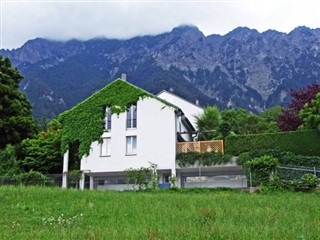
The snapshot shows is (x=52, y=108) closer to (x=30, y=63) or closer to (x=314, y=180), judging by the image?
(x=30, y=63)

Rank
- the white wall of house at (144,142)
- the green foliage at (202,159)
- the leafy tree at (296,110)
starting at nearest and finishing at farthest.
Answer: the green foliage at (202,159) < the white wall of house at (144,142) < the leafy tree at (296,110)

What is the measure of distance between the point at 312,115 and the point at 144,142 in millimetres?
13527

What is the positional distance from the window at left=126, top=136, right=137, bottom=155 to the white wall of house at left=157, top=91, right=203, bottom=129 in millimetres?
18573

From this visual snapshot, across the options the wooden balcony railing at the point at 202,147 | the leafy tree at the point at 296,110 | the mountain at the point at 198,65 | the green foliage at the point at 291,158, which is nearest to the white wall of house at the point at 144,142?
the wooden balcony railing at the point at 202,147

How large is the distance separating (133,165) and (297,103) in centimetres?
1574

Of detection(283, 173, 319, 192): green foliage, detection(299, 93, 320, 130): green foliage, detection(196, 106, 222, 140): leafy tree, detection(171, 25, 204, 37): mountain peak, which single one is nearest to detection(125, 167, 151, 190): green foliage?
detection(283, 173, 319, 192): green foliage

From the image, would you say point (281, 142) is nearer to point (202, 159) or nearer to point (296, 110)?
point (202, 159)

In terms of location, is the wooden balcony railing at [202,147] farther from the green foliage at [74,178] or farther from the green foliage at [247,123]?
the green foliage at [247,123]

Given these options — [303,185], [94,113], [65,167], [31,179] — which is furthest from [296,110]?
[31,179]

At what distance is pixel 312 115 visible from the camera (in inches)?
1276

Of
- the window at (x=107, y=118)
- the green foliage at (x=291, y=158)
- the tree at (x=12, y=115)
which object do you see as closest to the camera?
the green foliage at (x=291, y=158)

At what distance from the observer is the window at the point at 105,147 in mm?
36781

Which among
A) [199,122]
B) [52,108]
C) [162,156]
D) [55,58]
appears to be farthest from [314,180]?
[55,58]

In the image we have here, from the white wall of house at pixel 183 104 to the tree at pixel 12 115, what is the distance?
23697mm
